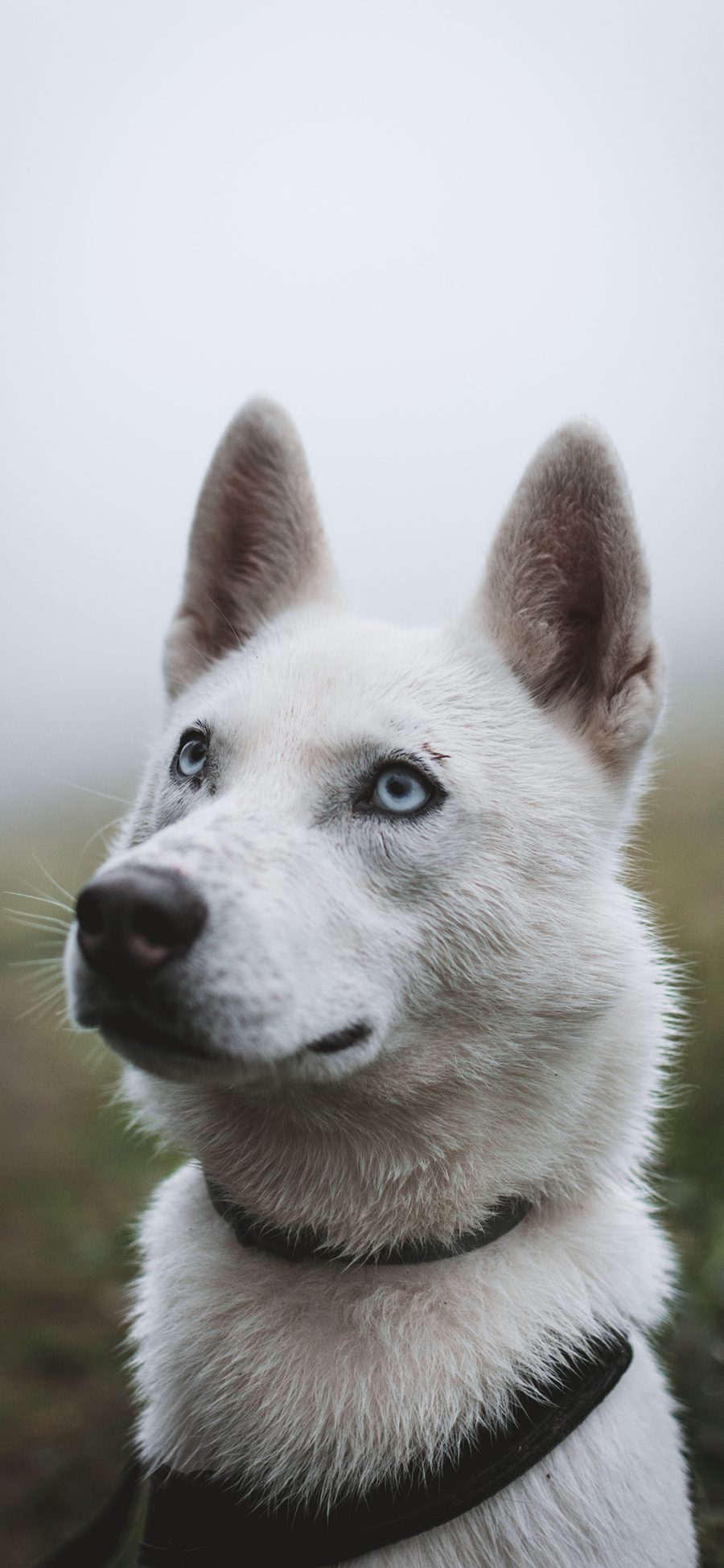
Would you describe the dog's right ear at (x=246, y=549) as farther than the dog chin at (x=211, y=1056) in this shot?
Yes

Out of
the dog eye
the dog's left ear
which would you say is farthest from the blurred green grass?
the dog eye

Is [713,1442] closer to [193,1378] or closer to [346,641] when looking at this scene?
[193,1378]

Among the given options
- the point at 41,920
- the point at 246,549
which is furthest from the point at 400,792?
the point at 246,549

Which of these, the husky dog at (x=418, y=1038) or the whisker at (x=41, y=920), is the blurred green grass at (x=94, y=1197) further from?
the husky dog at (x=418, y=1038)

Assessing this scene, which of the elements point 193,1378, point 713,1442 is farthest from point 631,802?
point 713,1442

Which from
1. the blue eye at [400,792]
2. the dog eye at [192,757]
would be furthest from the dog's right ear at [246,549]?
the blue eye at [400,792]

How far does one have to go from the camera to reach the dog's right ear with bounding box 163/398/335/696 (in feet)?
8.48

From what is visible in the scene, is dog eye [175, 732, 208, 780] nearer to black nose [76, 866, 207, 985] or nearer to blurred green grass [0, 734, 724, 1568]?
blurred green grass [0, 734, 724, 1568]

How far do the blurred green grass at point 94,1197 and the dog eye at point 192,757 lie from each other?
1.59 ft

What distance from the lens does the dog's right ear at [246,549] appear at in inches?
102

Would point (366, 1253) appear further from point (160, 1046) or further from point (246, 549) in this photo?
point (246, 549)

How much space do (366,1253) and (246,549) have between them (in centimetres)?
183

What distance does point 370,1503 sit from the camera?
1793mm

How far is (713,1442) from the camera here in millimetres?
2805
